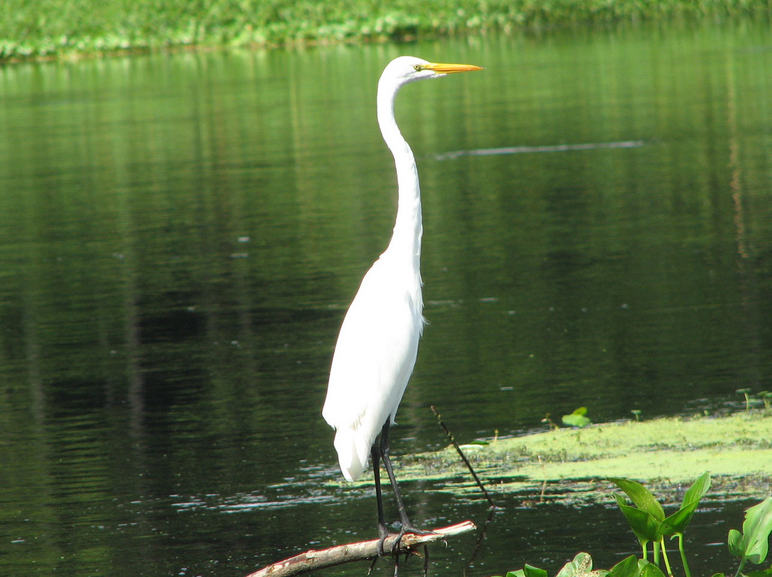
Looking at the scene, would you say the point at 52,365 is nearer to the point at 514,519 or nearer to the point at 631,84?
the point at 514,519

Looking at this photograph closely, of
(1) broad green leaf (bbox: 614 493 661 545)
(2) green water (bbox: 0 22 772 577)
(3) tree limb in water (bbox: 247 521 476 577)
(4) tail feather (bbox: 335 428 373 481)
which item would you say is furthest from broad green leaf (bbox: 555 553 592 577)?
(2) green water (bbox: 0 22 772 577)

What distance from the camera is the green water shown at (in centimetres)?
806

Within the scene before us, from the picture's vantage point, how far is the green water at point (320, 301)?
26.5ft

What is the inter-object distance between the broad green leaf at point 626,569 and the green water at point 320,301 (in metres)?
1.95

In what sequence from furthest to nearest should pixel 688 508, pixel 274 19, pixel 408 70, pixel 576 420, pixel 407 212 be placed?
pixel 274 19 < pixel 576 420 < pixel 408 70 < pixel 407 212 < pixel 688 508

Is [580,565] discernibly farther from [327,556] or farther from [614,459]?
[614,459]

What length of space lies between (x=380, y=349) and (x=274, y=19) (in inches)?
1815

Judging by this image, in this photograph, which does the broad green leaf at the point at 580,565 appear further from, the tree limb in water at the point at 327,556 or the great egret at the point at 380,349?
the great egret at the point at 380,349

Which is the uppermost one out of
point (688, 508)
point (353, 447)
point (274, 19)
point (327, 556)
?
point (274, 19)

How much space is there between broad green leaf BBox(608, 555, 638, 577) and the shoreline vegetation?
41864 millimetres

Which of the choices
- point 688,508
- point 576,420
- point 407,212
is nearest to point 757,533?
point 688,508

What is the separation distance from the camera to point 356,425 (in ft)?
20.8

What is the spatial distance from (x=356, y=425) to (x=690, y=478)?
2.38 metres

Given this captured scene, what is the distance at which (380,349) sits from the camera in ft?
20.8
